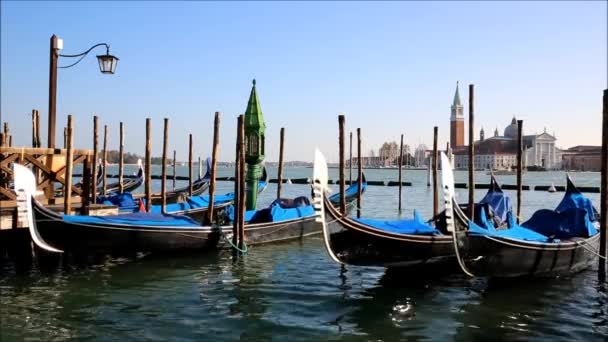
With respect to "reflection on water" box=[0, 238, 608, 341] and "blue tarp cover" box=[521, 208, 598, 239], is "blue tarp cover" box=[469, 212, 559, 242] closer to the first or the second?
"reflection on water" box=[0, 238, 608, 341]

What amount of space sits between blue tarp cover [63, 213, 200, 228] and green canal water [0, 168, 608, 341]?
1.59ft

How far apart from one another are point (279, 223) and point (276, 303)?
3575mm

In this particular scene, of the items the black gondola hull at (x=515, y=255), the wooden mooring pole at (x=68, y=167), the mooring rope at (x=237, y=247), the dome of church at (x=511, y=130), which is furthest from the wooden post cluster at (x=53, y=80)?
the dome of church at (x=511, y=130)

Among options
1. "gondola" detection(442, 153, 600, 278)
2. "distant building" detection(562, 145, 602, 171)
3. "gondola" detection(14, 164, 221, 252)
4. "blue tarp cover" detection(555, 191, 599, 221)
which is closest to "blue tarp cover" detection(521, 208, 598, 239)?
"gondola" detection(442, 153, 600, 278)

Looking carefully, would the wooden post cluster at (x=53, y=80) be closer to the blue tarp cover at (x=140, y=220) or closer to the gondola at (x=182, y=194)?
the blue tarp cover at (x=140, y=220)

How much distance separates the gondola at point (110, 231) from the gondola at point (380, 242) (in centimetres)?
258

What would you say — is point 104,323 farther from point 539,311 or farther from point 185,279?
point 539,311

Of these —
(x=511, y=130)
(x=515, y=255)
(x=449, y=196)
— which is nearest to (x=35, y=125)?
(x=449, y=196)

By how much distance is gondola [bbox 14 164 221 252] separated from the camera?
571 cm

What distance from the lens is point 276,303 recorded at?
5391 mm

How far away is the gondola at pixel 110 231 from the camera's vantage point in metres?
5.71

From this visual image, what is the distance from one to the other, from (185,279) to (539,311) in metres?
3.68

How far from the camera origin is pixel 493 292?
5.87 metres

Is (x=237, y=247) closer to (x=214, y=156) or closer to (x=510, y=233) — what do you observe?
(x=214, y=156)
